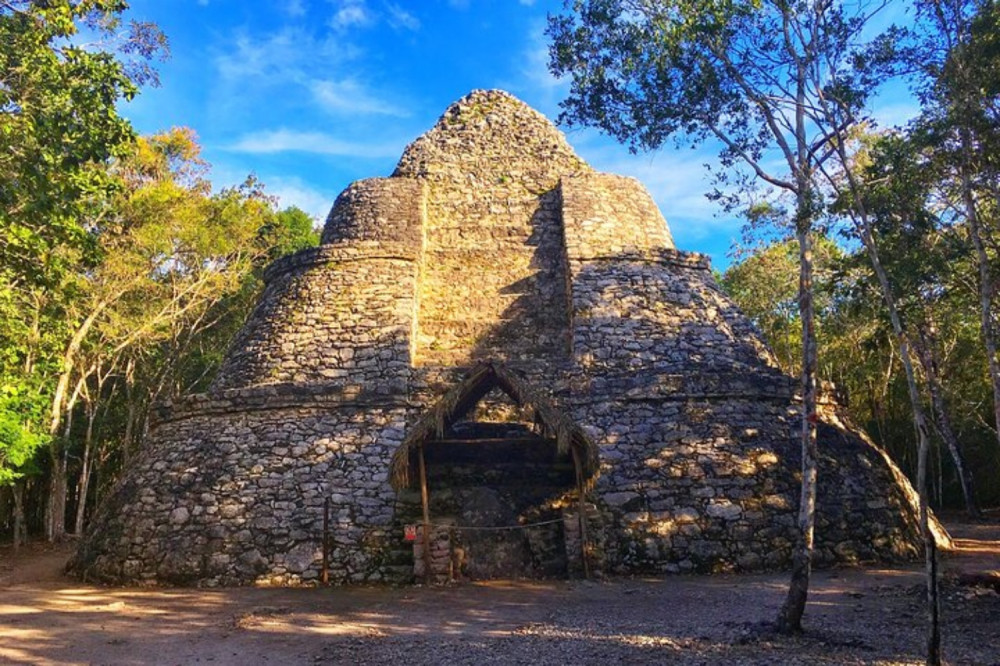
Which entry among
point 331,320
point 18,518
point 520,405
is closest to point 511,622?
point 520,405

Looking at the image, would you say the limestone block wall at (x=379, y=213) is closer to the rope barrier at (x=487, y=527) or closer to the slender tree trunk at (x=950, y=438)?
the rope barrier at (x=487, y=527)

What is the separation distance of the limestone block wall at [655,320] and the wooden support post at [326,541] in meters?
4.38

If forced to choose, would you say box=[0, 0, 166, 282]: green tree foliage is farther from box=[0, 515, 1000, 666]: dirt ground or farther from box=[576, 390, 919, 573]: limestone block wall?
box=[576, 390, 919, 573]: limestone block wall

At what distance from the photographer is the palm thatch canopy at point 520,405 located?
827cm

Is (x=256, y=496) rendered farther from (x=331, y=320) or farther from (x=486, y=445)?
(x=331, y=320)

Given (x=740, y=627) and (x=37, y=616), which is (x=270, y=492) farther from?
(x=740, y=627)

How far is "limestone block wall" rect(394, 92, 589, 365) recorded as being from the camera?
1265 centimetres

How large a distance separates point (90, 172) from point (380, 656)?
21.9 feet

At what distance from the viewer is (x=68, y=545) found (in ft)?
52.2

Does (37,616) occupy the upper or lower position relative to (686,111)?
lower

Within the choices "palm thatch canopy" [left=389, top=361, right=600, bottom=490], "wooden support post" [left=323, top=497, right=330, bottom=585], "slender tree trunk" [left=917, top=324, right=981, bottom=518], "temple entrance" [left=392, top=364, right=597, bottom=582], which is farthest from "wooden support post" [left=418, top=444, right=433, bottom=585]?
"slender tree trunk" [left=917, top=324, right=981, bottom=518]

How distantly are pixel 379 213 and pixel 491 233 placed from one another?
2418 millimetres

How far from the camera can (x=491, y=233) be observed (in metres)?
14.8

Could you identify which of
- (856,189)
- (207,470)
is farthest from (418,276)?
(856,189)
